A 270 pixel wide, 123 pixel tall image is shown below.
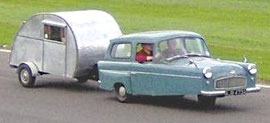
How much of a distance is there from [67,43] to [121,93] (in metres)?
2.11

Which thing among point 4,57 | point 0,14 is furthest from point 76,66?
point 0,14

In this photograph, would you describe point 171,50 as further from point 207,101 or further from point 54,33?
point 54,33

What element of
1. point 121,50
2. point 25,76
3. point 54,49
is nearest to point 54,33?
point 54,49

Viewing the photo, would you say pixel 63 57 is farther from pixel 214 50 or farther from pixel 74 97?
pixel 214 50

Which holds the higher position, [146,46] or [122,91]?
[146,46]

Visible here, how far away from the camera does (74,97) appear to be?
19.5m

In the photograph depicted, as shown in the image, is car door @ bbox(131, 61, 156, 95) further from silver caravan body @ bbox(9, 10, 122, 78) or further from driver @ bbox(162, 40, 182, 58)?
silver caravan body @ bbox(9, 10, 122, 78)

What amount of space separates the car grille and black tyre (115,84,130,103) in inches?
82.9

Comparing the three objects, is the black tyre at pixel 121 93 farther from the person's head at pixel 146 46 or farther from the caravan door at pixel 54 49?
the caravan door at pixel 54 49

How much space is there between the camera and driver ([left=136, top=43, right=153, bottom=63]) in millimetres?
18234

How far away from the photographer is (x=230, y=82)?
56.9 ft

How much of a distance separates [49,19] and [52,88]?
1448mm

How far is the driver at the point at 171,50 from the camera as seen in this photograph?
59.4ft

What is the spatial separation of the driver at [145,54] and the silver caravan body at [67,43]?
6.30ft
